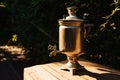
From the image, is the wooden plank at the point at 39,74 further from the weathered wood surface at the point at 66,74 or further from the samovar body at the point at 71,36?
the samovar body at the point at 71,36

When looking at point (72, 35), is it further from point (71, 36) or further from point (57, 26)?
point (57, 26)

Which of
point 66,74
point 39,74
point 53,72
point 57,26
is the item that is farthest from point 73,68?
point 57,26

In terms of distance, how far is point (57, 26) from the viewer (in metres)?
5.86

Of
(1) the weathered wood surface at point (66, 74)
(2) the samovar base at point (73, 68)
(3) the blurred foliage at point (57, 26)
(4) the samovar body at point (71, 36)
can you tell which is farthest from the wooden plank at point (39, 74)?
(3) the blurred foliage at point (57, 26)

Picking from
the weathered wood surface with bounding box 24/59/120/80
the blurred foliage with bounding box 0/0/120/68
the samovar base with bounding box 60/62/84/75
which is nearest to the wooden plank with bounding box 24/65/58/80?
the weathered wood surface with bounding box 24/59/120/80

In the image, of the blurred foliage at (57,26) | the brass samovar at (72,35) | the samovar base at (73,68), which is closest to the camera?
the brass samovar at (72,35)

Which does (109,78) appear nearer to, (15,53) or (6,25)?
(15,53)

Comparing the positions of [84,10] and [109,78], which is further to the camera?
[84,10]

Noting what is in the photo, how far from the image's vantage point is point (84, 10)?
202 inches

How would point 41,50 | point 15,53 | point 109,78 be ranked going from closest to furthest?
point 109,78 < point 41,50 < point 15,53

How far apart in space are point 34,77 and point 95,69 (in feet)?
2.62

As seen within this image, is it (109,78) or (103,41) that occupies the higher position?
(103,41)

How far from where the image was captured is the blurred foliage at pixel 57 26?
4.67 m

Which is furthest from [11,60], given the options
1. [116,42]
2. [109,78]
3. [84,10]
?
[109,78]
